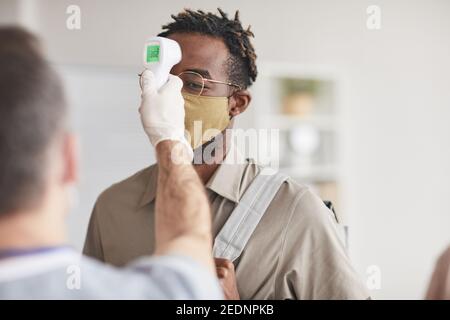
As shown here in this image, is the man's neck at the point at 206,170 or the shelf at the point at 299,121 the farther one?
the shelf at the point at 299,121

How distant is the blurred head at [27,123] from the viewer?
62cm

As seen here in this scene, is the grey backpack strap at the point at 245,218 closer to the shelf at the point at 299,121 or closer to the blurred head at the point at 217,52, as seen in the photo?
the blurred head at the point at 217,52

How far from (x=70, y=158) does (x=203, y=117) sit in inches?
18.4

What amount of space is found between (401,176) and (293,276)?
74.7 inches

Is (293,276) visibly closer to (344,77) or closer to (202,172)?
(202,172)

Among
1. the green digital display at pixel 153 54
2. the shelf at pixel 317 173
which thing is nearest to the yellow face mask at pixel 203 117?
the green digital display at pixel 153 54

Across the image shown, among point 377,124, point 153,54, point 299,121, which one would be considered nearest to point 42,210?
point 153,54

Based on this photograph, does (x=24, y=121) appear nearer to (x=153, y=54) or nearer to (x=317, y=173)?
(x=153, y=54)

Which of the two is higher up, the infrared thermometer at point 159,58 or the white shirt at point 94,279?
the infrared thermometer at point 159,58

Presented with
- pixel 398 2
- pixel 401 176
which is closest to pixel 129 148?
pixel 398 2

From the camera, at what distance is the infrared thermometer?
3.25ft

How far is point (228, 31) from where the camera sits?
45.1 inches

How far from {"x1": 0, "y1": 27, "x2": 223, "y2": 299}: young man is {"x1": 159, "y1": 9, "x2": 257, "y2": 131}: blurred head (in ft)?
1.52

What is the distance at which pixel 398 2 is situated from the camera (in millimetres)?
2252
